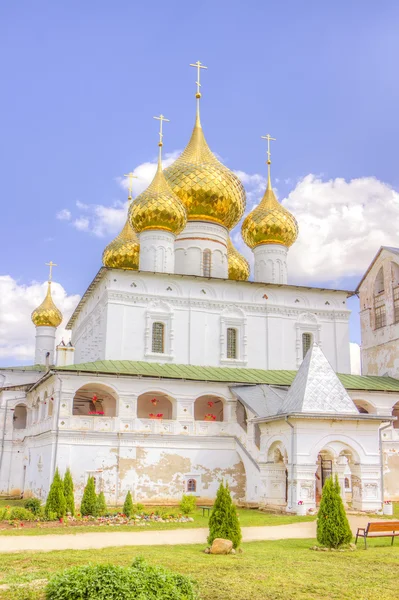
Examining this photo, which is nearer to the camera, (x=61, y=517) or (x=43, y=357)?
(x=61, y=517)

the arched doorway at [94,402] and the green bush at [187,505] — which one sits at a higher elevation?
the arched doorway at [94,402]

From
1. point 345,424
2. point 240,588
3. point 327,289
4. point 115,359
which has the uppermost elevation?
point 327,289

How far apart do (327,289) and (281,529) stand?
13.4 meters

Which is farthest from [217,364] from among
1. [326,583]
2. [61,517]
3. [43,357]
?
[326,583]

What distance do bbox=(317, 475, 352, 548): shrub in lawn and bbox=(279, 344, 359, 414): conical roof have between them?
590 cm

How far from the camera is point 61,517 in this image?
15.5m

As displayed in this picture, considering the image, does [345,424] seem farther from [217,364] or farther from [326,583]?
[326,583]

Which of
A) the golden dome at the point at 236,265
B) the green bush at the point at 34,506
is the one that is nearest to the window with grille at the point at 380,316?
the golden dome at the point at 236,265

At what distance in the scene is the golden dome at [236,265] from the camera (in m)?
29.4

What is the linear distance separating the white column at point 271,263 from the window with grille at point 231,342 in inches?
145

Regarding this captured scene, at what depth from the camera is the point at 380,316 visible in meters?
26.7

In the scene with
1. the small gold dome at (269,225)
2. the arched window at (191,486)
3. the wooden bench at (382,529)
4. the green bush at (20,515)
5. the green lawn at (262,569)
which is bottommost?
the green lawn at (262,569)

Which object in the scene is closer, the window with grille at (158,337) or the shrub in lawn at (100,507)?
the shrub in lawn at (100,507)

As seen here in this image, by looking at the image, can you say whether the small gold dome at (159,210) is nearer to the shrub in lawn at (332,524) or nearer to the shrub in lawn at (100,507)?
the shrub in lawn at (100,507)
